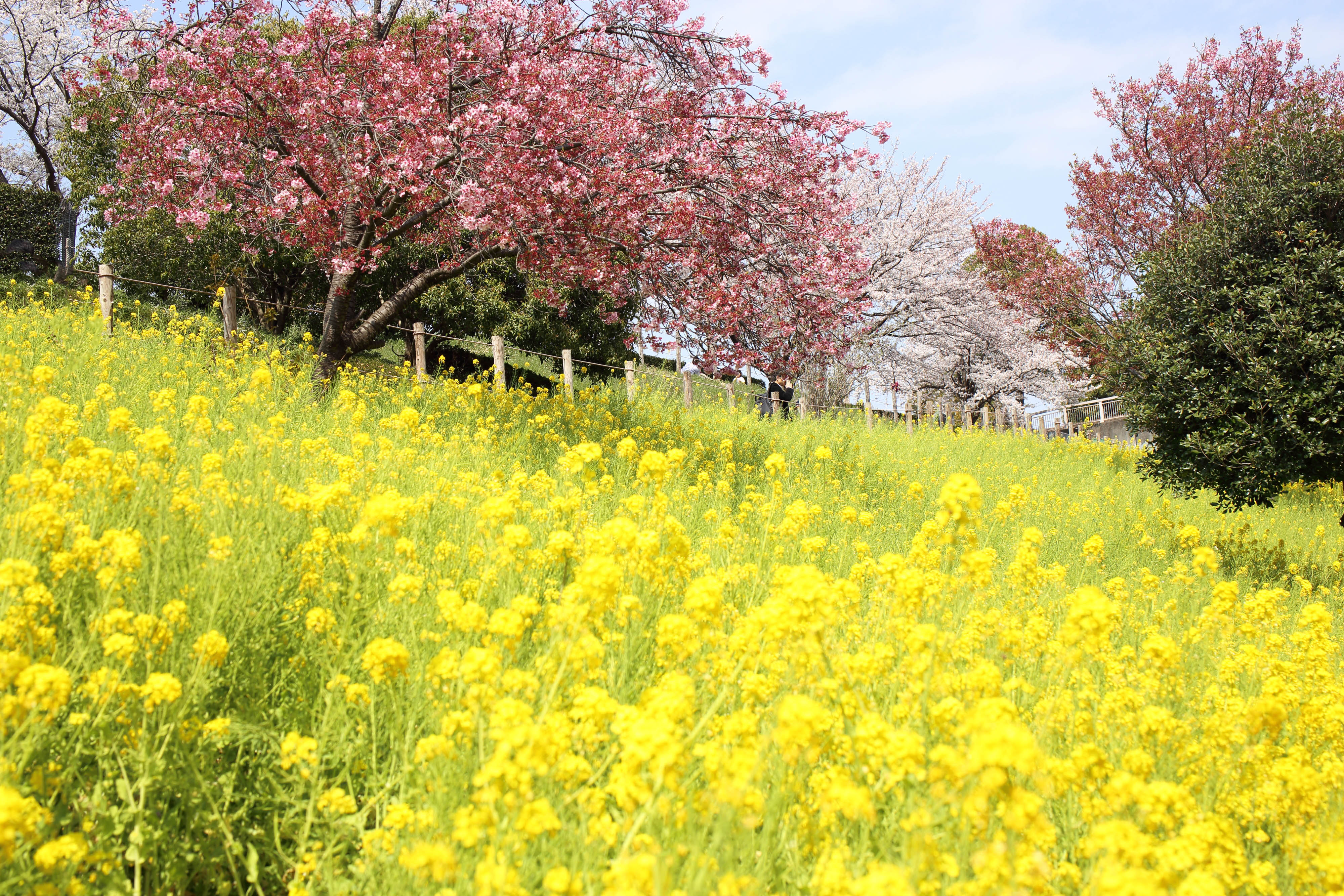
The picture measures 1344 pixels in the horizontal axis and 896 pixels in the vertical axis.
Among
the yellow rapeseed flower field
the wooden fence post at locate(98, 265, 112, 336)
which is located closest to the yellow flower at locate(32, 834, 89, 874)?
the yellow rapeseed flower field

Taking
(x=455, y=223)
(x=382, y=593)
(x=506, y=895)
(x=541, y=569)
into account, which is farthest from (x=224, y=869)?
(x=455, y=223)

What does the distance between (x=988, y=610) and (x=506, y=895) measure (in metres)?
3.98

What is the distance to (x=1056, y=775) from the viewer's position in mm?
2451

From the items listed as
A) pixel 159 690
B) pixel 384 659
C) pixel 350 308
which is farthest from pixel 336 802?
pixel 350 308

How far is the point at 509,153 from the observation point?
8367mm

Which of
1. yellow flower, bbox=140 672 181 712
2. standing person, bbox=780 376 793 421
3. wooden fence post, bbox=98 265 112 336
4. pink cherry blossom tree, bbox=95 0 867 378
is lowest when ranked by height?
yellow flower, bbox=140 672 181 712

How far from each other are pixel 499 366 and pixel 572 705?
957 centimetres

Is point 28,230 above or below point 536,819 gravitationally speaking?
above

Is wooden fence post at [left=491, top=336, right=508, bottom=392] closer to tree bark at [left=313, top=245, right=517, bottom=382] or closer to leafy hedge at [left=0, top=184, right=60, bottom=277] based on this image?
tree bark at [left=313, top=245, right=517, bottom=382]

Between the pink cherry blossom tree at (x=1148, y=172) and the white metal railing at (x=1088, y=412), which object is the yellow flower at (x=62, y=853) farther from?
the white metal railing at (x=1088, y=412)

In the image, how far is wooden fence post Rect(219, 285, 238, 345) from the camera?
1072cm

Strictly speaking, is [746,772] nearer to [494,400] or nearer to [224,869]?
[224,869]

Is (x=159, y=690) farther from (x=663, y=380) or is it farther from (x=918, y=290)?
(x=918, y=290)

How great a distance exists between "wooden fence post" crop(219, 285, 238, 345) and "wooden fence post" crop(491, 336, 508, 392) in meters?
3.55
